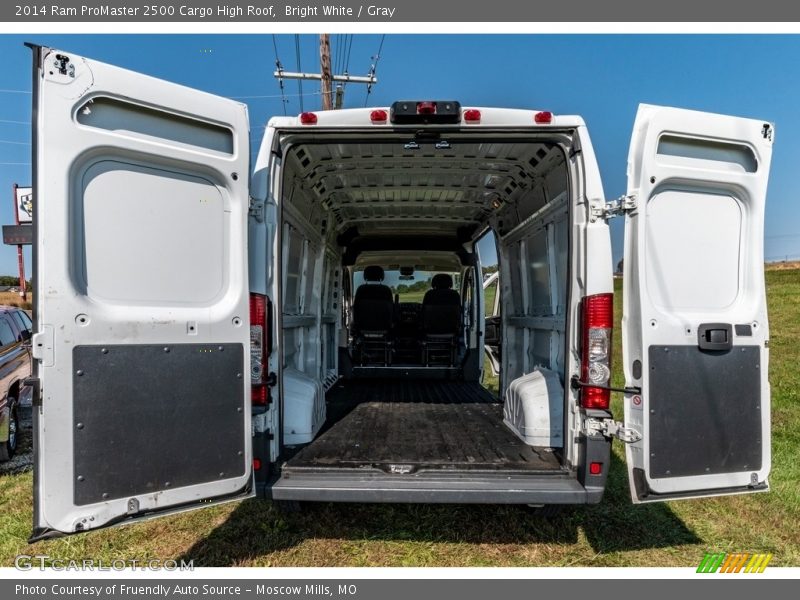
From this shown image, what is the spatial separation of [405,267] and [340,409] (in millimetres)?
3409

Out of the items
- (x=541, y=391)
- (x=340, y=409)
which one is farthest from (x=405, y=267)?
(x=541, y=391)

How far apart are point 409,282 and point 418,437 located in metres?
4.23

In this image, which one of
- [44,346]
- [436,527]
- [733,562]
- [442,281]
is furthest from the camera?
[442,281]

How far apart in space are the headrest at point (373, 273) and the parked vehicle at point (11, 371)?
14.9ft

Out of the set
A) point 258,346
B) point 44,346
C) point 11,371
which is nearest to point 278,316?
point 258,346

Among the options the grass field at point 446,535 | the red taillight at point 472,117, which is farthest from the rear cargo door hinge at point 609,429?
the red taillight at point 472,117

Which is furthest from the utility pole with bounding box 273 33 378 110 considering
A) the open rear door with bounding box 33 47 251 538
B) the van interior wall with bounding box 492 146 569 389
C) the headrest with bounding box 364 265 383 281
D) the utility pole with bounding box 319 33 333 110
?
the open rear door with bounding box 33 47 251 538

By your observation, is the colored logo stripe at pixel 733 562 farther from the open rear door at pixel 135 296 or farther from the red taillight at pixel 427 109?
the red taillight at pixel 427 109

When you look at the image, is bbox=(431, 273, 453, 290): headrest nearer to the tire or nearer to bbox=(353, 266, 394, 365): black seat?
bbox=(353, 266, 394, 365): black seat

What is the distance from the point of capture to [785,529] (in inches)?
145

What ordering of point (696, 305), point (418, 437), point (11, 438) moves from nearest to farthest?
point (696, 305), point (418, 437), point (11, 438)

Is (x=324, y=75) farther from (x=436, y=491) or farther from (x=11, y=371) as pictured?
(x=436, y=491)

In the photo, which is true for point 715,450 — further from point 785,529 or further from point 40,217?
point 40,217

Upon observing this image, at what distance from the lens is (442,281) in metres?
7.90
